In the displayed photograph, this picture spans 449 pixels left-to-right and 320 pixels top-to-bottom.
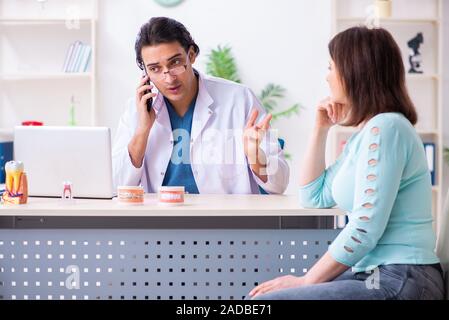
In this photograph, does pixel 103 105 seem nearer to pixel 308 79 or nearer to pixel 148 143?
Result: pixel 308 79

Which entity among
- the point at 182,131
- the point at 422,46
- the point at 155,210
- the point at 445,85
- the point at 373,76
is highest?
the point at 422,46

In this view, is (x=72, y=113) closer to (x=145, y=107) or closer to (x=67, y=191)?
(x=145, y=107)

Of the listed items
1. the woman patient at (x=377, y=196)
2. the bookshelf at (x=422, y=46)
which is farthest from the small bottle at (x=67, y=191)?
the bookshelf at (x=422, y=46)

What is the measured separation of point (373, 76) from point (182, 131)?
1.19 m

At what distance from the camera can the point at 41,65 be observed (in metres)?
5.12

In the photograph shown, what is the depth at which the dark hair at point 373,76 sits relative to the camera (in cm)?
192

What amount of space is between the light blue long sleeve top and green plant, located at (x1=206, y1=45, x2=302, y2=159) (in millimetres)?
3131

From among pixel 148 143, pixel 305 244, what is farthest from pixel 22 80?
pixel 305 244

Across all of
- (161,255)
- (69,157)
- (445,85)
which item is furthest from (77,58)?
(161,255)

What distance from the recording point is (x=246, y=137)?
2.61 m

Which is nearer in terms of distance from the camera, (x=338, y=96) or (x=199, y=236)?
(x=338, y=96)

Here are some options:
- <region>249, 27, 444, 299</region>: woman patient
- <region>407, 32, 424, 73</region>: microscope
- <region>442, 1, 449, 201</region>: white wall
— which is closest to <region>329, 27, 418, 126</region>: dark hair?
<region>249, 27, 444, 299</region>: woman patient

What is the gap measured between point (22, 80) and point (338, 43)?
3.55m

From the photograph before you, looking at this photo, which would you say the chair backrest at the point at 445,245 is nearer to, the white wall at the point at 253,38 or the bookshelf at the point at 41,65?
the white wall at the point at 253,38
